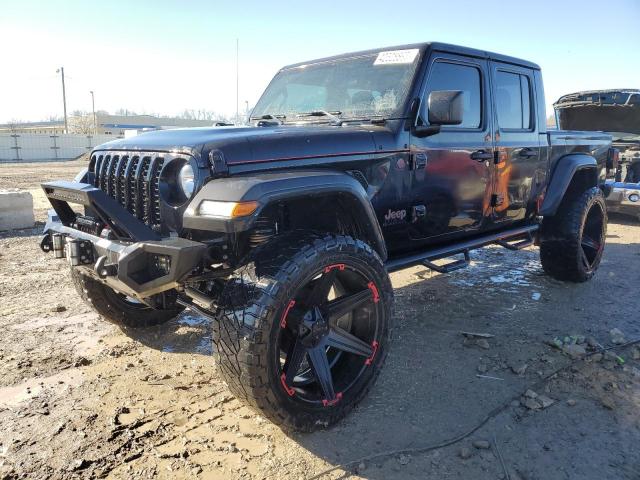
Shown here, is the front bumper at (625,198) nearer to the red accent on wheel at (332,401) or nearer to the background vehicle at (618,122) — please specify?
the background vehicle at (618,122)

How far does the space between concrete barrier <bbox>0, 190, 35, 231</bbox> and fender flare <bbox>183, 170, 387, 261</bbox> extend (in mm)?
6604

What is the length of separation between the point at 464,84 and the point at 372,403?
2.56 metres

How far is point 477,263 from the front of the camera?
637 centimetres

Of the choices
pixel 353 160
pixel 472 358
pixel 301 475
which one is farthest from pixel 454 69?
pixel 301 475

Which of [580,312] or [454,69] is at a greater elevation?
[454,69]

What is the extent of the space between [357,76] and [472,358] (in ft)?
7.31

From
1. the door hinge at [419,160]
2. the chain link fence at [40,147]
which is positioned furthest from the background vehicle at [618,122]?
the chain link fence at [40,147]

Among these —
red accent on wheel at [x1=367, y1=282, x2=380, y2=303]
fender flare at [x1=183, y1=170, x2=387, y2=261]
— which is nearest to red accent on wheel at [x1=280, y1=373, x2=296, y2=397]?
red accent on wheel at [x1=367, y1=282, x2=380, y2=303]

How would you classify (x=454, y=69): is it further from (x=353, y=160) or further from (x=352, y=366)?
(x=352, y=366)

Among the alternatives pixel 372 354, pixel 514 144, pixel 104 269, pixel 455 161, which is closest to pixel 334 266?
pixel 372 354

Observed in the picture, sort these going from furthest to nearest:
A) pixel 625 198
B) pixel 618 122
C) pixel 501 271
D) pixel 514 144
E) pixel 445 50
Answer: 1. pixel 618 122
2. pixel 625 198
3. pixel 501 271
4. pixel 514 144
5. pixel 445 50

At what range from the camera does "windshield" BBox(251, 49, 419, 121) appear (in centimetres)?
355

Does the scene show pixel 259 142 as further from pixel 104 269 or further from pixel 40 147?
pixel 40 147

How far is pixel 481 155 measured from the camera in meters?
4.01
